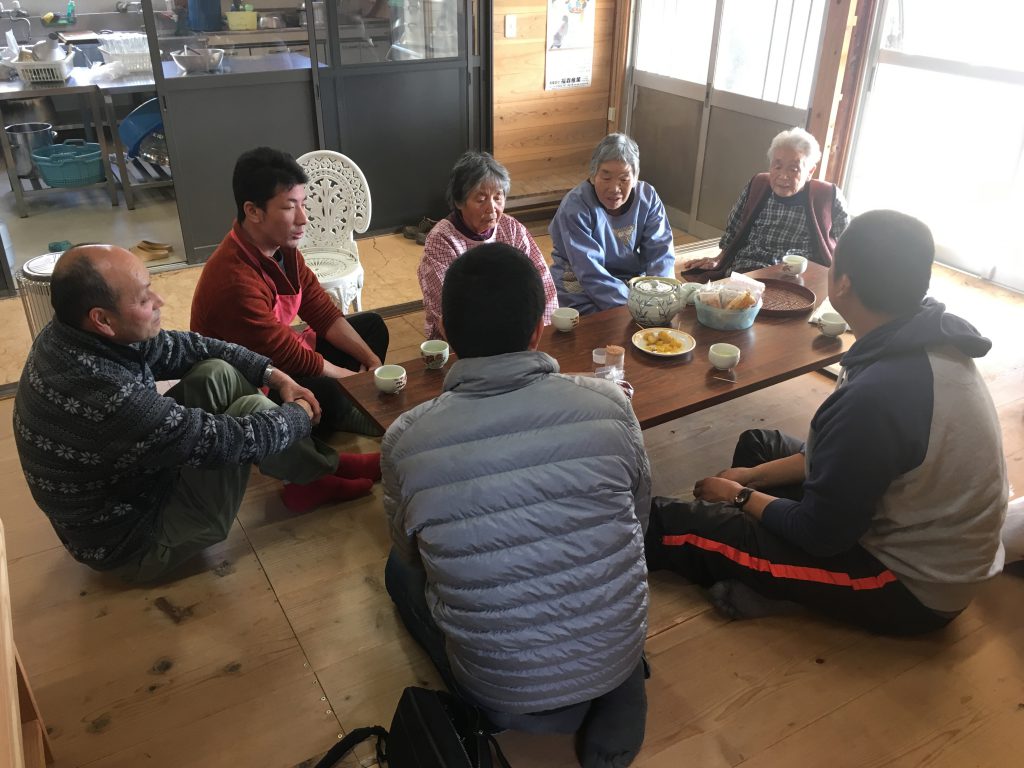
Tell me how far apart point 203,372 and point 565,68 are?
364cm

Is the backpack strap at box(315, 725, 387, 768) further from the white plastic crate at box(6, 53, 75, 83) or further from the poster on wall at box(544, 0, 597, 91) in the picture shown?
the white plastic crate at box(6, 53, 75, 83)

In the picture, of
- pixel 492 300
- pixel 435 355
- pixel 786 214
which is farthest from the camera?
pixel 786 214

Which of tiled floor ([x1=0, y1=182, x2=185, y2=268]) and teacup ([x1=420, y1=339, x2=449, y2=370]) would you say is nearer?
teacup ([x1=420, y1=339, x2=449, y2=370])

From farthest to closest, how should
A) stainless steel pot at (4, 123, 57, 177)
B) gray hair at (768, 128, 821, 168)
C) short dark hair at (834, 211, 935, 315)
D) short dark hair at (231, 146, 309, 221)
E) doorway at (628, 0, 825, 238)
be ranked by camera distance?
1. stainless steel pot at (4, 123, 57, 177)
2. doorway at (628, 0, 825, 238)
3. gray hair at (768, 128, 821, 168)
4. short dark hair at (231, 146, 309, 221)
5. short dark hair at (834, 211, 935, 315)

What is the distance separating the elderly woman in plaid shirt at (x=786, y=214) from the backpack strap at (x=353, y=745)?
236 cm

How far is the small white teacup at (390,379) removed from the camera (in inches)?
83.4

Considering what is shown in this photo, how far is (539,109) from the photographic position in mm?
5086

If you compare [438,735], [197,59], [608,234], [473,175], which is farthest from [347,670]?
[197,59]

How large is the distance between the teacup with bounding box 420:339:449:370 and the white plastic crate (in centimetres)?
408

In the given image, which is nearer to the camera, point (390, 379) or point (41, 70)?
point (390, 379)

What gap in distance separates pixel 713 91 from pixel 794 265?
2151 mm

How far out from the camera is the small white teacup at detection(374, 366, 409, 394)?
2117 millimetres

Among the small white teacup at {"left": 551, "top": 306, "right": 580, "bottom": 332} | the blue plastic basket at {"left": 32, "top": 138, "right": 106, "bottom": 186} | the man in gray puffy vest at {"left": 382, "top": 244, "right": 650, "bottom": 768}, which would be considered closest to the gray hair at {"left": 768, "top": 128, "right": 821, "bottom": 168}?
the small white teacup at {"left": 551, "top": 306, "right": 580, "bottom": 332}

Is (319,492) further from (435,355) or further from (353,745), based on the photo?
(353,745)
